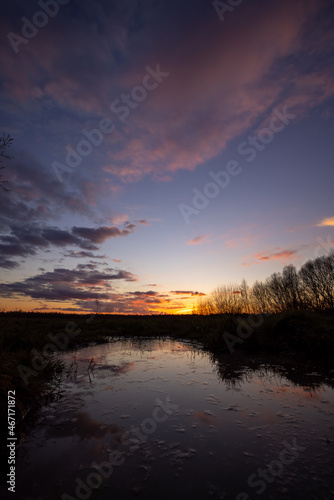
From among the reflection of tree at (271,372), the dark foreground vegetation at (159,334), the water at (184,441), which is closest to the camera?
the water at (184,441)

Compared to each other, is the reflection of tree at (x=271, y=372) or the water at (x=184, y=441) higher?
the water at (x=184, y=441)

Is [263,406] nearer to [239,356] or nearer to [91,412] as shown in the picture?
[91,412]

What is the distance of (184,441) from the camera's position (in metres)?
3.21

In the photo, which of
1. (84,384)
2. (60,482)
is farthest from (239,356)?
(60,482)

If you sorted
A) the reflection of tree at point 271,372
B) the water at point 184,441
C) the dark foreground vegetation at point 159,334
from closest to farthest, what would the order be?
the water at point 184,441 → the dark foreground vegetation at point 159,334 → the reflection of tree at point 271,372

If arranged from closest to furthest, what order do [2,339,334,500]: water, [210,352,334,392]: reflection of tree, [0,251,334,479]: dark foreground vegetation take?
[2,339,334,500]: water, [0,251,334,479]: dark foreground vegetation, [210,352,334,392]: reflection of tree

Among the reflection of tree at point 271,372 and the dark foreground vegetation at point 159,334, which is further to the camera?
the reflection of tree at point 271,372

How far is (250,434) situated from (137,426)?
1670mm

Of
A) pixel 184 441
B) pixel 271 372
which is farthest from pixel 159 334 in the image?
pixel 184 441

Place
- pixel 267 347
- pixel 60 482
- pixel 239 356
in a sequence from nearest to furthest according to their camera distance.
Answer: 1. pixel 60 482
2. pixel 239 356
3. pixel 267 347

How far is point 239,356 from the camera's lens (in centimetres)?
881

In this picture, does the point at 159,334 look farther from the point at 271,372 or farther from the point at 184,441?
the point at 184,441

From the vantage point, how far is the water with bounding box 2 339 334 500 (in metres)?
2.36

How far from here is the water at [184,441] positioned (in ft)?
7.75
